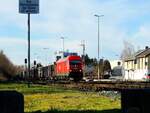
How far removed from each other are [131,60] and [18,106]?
12327 centimetres

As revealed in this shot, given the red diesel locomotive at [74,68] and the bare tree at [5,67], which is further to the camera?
the bare tree at [5,67]

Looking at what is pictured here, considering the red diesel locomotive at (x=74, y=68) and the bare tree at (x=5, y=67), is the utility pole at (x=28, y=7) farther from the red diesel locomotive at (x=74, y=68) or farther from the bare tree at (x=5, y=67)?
the bare tree at (x=5, y=67)

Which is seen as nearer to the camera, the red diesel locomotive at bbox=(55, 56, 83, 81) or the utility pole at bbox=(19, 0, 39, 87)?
the utility pole at bbox=(19, 0, 39, 87)

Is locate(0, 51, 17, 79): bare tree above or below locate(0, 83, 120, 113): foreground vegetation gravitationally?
above

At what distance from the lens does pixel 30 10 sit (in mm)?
43469

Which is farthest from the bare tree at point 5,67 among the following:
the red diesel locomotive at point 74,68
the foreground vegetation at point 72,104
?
the foreground vegetation at point 72,104

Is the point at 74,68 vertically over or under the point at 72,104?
over

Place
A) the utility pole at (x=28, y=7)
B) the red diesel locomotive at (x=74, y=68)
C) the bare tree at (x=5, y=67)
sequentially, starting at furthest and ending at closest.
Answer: the bare tree at (x=5, y=67)
the red diesel locomotive at (x=74, y=68)
the utility pole at (x=28, y=7)

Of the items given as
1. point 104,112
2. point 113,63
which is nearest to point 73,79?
point 104,112

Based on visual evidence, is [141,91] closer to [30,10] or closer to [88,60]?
[30,10]

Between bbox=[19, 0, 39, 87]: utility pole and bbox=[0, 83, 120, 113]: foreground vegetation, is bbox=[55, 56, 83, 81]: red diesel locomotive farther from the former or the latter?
bbox=[0, 83, 120, 113]: foreground vegetation

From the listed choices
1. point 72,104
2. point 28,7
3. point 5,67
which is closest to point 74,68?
point 28,7

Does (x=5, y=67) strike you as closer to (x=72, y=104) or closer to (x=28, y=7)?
(x=28, y=7)

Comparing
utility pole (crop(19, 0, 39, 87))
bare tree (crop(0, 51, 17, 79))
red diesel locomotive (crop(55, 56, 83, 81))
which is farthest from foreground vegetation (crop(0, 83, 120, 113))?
bare tree (crop(0, 51, 17, 79))
